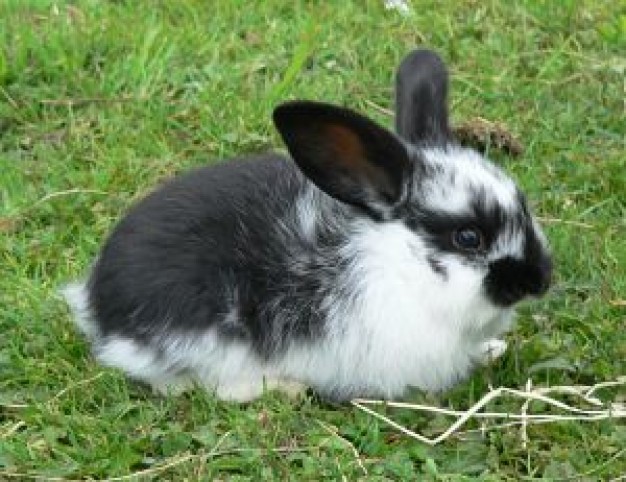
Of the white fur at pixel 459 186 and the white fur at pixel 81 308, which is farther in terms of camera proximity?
the white fur at pixel 81 308

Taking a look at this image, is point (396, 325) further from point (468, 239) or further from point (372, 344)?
point (468, 239)

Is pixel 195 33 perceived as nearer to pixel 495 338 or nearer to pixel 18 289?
pixel 18 289

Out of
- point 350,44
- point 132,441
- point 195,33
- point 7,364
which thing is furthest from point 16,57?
point 132,441

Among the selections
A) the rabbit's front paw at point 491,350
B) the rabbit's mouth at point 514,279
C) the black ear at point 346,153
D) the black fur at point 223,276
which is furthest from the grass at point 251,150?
the black ear at point 346,153

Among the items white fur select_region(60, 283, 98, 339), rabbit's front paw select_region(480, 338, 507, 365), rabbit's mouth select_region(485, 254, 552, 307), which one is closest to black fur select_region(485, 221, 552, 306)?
rabbit's mouth select_region(485, 254, 552, 307)

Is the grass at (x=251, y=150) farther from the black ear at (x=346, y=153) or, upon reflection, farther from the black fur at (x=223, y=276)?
the black ear at (x=346, y=153)

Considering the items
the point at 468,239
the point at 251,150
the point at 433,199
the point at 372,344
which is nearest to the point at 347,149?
the point at 433,199

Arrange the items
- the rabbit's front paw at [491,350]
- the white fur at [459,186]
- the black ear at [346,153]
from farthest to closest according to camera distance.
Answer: the rabbit's front paw at [491,350] < the white fur at [459,186] < the black ear at [346,153]

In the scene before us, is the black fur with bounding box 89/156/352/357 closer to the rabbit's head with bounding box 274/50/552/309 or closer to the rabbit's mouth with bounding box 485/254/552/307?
the rabbit's head with bounding box 274/50/552/309
